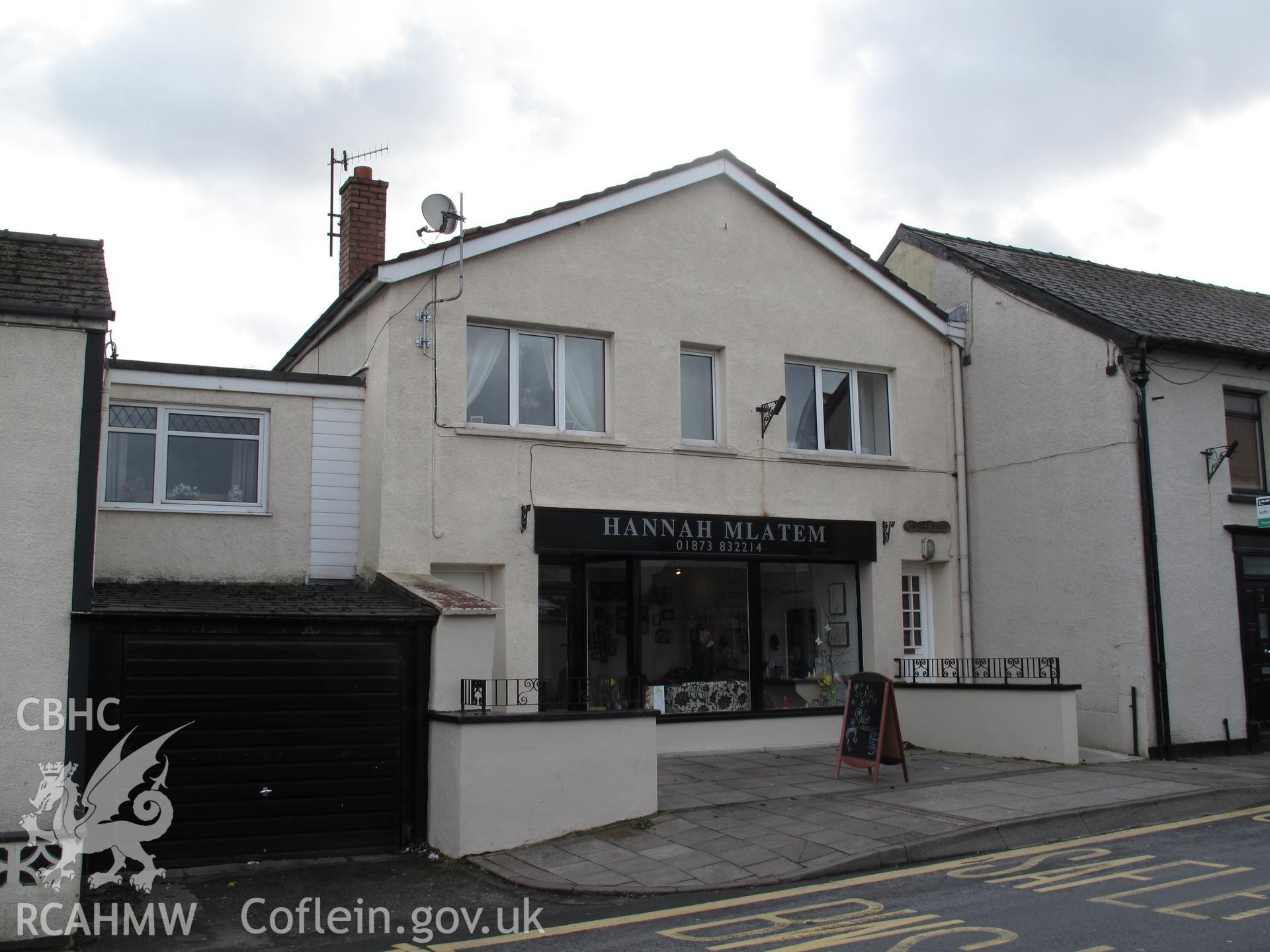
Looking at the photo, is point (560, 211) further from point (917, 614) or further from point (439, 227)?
point (917, 614)

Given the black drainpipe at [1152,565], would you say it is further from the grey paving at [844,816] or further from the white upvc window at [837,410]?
the white upvc window at [837,410]

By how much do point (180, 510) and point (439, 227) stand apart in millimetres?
4278

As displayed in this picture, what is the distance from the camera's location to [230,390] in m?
12.5

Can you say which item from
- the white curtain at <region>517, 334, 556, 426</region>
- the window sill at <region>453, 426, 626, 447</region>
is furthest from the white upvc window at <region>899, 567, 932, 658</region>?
the white curtain at <region>517, 334, 556, 426</region>

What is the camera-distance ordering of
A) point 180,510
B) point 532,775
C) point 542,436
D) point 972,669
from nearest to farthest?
point 532,775
point 180,510
point 542,436
point 972,669

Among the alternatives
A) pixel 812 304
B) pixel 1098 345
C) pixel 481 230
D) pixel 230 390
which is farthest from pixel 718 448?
pixel 230 390

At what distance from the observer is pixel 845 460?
14.9m

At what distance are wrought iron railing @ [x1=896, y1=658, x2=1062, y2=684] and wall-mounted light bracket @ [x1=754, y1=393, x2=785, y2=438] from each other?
148 inches

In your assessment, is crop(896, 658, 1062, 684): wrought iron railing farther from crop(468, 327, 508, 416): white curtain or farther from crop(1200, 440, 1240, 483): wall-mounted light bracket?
crop(468, 327, 508, 416): white curtain

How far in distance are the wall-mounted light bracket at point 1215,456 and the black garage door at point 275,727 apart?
10.2 metres

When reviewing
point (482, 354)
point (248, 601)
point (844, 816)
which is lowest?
point (844, 816)

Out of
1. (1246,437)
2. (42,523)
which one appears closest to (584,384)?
(42,523)

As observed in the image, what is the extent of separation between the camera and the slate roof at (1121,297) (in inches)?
560

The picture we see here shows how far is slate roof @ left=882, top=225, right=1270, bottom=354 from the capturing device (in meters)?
14.2
